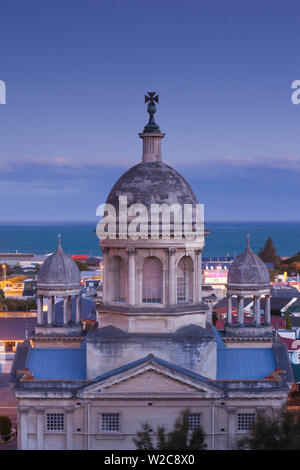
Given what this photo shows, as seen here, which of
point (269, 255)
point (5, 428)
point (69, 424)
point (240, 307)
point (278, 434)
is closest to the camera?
point (278, 434)

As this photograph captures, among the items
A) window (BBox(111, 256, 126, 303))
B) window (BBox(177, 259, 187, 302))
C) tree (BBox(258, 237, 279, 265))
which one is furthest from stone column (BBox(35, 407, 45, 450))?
tree (BBox(258, 237, 279, 265))

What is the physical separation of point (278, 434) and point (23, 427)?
52.0 feet

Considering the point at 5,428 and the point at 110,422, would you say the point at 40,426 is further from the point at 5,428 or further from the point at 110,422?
the point at 5,428

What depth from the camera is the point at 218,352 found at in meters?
A: 37.1

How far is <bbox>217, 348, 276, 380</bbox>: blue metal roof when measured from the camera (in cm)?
3603

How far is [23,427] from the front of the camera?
1373 inches

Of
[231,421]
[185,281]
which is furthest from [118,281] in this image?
[231,421]

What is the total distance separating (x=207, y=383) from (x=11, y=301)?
210 ft

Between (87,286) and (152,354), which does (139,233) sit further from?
(87,286)

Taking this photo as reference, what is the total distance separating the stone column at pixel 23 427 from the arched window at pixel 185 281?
29.7ft

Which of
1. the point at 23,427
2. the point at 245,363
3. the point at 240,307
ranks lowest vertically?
the point at 23,427
